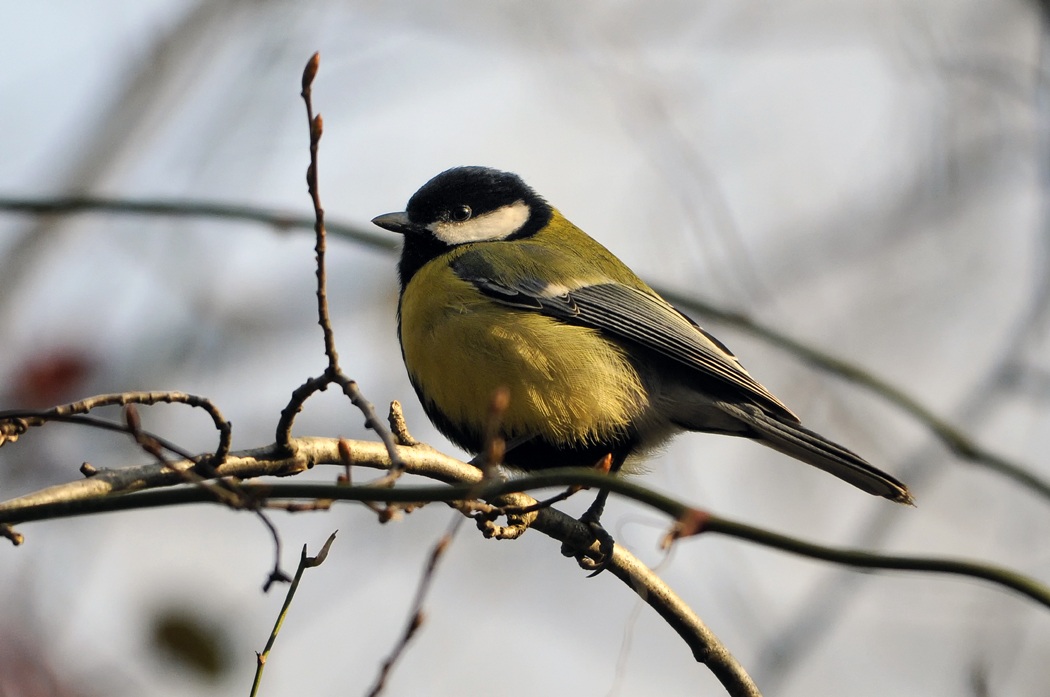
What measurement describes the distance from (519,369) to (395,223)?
1.24m

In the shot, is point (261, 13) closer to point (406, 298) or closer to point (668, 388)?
point (406, 298)

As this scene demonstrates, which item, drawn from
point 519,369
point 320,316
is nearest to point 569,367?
point 519,369

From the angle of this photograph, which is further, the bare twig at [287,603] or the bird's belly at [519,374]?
the bird's belly at [519,374]

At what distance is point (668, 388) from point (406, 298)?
3.88 ft

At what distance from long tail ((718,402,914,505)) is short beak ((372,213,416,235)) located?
169 centimetres

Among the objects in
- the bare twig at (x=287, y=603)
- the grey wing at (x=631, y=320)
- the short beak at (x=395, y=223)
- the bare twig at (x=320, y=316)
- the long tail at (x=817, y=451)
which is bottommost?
the bare twig at (x=287, y=603)

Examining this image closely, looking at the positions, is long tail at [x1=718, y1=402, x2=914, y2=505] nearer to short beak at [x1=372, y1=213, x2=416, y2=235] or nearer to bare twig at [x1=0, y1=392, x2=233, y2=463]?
short beak at [x1=372, y1=213, x2=416, y2=235]

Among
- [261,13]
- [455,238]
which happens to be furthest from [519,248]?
[261,13]

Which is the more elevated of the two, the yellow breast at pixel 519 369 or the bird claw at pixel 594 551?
the yellow breast at pixel 519 369

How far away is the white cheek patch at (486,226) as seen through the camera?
16.0ft

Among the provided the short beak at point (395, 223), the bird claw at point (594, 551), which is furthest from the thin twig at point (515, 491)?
the short beak at point (395, 223)

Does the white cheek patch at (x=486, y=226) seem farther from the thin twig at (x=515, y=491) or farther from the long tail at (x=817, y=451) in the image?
the thin twig at (x=515, y=491)

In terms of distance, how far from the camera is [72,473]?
494cm

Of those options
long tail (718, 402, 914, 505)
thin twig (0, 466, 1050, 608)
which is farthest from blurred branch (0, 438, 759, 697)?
long tail (718, 402, 914, 505)
